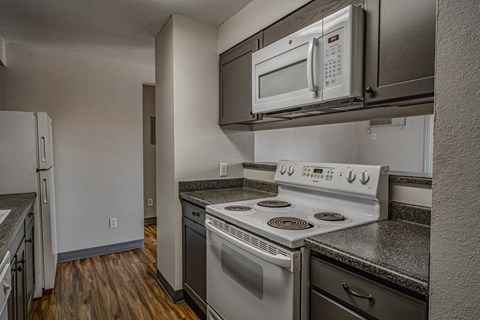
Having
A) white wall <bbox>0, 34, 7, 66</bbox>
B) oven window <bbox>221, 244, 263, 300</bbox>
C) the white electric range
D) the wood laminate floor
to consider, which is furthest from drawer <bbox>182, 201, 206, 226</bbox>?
white wall <bbox>0, 34, 7, 66</bbox>

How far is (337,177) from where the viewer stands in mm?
1607

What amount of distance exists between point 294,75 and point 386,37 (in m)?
0.51

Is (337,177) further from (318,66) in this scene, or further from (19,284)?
(19,284)

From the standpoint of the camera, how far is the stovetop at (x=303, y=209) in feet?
4.15

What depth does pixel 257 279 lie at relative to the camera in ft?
4.39

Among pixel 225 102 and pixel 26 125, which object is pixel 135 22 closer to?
pixel 225 102

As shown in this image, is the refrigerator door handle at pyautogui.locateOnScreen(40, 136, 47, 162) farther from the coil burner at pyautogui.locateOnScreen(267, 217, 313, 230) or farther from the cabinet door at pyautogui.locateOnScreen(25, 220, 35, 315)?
the coil burner at pyautogui.locateOnScreen(267, 217, 313, 230)

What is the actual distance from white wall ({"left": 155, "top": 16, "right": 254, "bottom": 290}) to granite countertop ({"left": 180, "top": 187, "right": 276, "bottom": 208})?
0.14 m

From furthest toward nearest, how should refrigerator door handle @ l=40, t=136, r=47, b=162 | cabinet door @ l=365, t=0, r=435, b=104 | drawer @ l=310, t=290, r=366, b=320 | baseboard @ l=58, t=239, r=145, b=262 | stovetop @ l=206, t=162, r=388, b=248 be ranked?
baseboard @ l=58, t=239, r=145, b=262 → refrigerator door handle @ l=40, t=136, r=47, b=162 → stovetop @ l=206, t=162, r=388, b=248 → cabinet door @ l=365, t=0, r=435, b=104 → drawer @ l=310, t=290, r=366, b=320

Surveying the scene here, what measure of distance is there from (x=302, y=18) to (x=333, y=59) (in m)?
0.43

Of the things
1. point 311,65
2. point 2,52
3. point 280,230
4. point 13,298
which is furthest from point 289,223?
point 2,52

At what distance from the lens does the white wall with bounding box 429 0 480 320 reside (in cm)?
56

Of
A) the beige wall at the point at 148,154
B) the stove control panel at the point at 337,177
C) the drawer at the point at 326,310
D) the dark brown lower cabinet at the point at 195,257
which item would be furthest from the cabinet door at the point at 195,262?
the beige wall at the point at 148,154

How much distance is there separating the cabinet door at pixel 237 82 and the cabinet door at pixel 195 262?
0.88 metres
